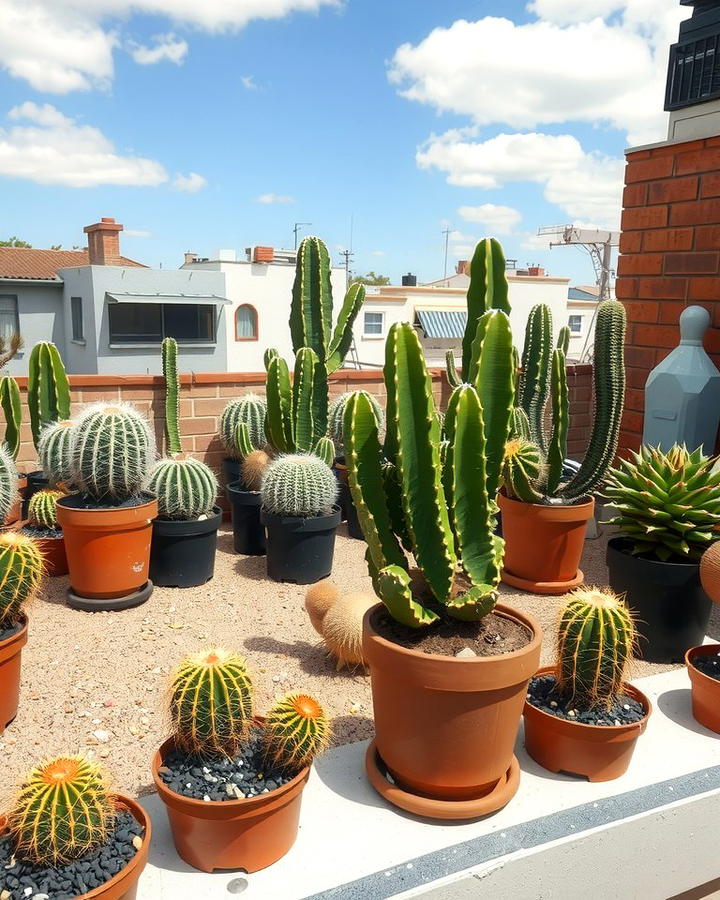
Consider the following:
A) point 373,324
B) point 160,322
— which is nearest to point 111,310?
point 160,322

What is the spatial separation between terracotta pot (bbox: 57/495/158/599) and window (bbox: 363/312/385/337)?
77.5 feet

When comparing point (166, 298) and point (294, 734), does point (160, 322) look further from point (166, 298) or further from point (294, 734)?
point (294, 734)

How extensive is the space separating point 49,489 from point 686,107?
478 centimetres

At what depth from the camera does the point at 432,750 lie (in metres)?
1.81

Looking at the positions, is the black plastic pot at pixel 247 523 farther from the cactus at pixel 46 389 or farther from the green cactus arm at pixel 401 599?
the green cactus arm at pixel 401 599

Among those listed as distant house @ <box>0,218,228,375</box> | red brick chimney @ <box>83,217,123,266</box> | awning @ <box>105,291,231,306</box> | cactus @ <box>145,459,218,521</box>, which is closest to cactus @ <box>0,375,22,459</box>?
cactus @ <box>145,459,218,521</box>

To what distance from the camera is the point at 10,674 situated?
2496mm

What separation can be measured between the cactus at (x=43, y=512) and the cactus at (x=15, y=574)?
159 cm

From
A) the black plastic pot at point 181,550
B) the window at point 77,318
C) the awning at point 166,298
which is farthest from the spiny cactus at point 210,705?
the window at point 77,318

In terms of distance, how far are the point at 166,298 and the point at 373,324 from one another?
8666 millimetres

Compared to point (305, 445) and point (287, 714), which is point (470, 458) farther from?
point (305, 445)

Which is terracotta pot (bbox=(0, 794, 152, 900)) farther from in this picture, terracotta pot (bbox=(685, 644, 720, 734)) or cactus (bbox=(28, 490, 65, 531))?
cactus (bbox=(28, 490, 65, 531))

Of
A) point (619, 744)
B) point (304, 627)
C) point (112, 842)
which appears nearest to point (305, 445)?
point (304, 627)

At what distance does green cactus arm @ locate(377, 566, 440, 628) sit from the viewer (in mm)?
1768
